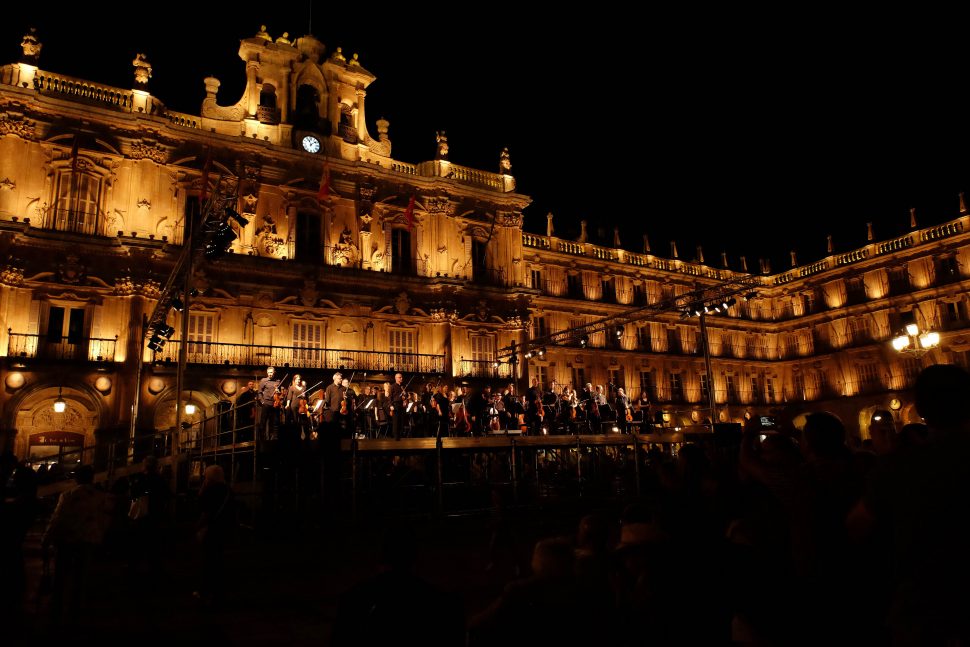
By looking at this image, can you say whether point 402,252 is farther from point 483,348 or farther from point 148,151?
point 148,151

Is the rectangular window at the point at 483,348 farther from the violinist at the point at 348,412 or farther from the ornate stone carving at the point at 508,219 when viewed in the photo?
the violinist at the point at 348,412

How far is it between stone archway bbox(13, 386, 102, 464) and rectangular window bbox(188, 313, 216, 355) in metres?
3.31

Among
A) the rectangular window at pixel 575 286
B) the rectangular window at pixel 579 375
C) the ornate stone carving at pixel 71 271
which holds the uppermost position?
the rectangular window at pixel 575 286

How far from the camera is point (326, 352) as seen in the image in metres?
24.4

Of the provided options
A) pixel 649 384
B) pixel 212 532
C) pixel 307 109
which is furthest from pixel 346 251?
pixel 649 384

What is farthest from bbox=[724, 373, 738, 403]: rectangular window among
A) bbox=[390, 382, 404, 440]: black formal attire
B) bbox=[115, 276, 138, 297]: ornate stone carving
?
bbox=[115, 276, 138, 297]: ornate stone carving

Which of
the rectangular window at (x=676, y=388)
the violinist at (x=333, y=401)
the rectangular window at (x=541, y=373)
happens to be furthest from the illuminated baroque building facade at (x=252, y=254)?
the violinist at (x=333, y=401)

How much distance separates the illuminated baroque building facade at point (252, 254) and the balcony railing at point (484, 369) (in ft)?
0.17

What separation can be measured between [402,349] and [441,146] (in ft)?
31.1

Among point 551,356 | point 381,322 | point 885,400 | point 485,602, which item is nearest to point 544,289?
point 551,356

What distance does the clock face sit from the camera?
26.1 m

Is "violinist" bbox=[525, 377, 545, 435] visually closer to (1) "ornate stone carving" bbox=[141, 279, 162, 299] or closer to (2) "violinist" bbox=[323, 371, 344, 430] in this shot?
(2) "violinist" bbox=[323, 371, 344, 430]

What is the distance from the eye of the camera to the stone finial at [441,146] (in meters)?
29.3

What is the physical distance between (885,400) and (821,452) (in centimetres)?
4141
